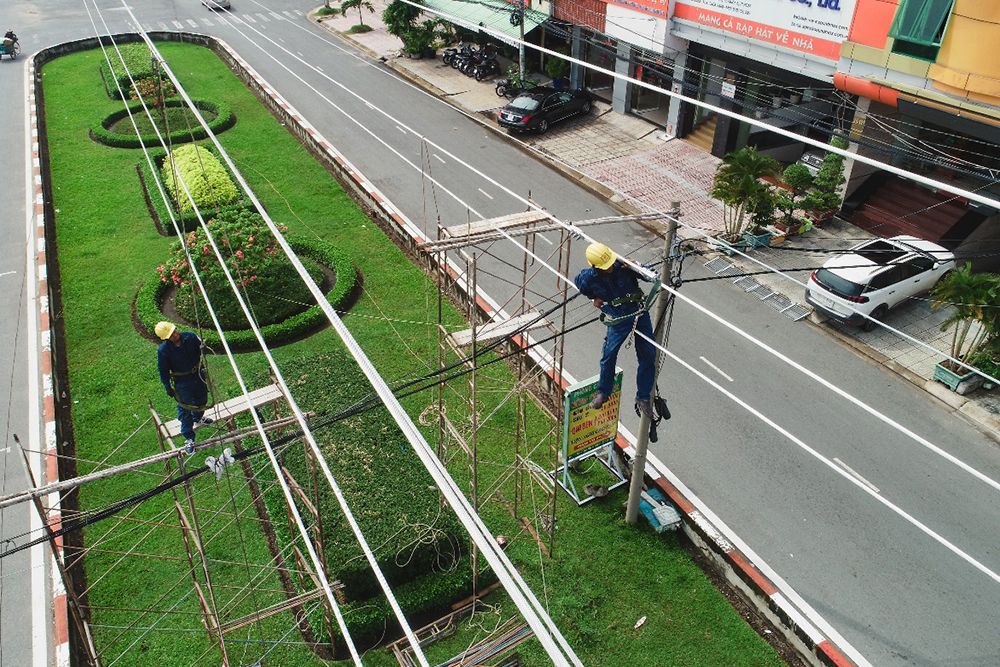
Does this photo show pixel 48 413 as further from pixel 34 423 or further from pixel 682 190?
pixel 682 190

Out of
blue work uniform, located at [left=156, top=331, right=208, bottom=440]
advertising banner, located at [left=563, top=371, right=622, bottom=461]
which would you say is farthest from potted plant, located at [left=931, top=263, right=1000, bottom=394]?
blue work uniform, located at [left=156, top=331, right=208, bottom=440]

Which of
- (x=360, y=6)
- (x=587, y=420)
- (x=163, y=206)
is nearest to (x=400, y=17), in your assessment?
(x=360, y=6)

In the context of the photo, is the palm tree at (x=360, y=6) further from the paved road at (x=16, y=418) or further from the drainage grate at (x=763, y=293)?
the drainage grate at (x=763, y=293)

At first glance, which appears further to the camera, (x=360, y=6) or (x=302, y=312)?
(x=360, y=6)

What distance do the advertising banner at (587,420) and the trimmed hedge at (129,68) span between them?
27369 mm

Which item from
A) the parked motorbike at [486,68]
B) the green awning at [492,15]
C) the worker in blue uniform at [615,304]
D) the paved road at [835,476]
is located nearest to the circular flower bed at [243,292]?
the paved road at [835,476]

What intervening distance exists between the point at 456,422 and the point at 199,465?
16.1 ft

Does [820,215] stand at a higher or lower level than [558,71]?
lower

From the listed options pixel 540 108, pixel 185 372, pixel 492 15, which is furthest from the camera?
pixel 492 15

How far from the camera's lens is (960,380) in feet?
53.4

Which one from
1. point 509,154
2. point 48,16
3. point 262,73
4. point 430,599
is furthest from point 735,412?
point 48,16

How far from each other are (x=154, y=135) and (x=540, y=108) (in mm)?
14837

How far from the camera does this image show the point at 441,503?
12.0 metres

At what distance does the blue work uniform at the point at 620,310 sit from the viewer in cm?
932
